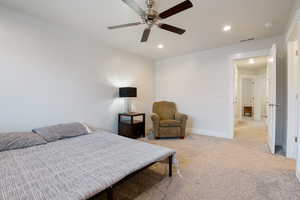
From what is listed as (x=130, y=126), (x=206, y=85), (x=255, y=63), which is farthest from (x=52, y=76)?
(x=255, y=63)

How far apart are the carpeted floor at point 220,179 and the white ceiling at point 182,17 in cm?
238

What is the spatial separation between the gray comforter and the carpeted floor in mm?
369

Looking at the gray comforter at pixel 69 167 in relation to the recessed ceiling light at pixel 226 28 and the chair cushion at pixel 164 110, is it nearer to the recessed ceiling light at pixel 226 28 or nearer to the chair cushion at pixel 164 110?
the chair cushion at pixel 164 110

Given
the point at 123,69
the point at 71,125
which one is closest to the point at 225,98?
the point at 123,69

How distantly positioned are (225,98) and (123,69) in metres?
2.83

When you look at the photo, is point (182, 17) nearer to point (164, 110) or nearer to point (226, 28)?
point (226, 28)

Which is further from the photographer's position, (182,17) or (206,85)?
(206,85)

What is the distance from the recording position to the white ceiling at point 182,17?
6.75 ft

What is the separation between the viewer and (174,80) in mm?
4691

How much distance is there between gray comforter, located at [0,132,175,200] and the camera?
1075mm

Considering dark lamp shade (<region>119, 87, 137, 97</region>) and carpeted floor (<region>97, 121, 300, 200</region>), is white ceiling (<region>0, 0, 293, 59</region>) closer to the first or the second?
dark lamp shade (<region>119, 87, 137, 97</region>)

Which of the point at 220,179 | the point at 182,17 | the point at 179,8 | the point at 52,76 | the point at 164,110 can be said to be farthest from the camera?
the point at 164,110

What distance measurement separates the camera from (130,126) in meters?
3.49

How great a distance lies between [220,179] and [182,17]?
2475 mm
